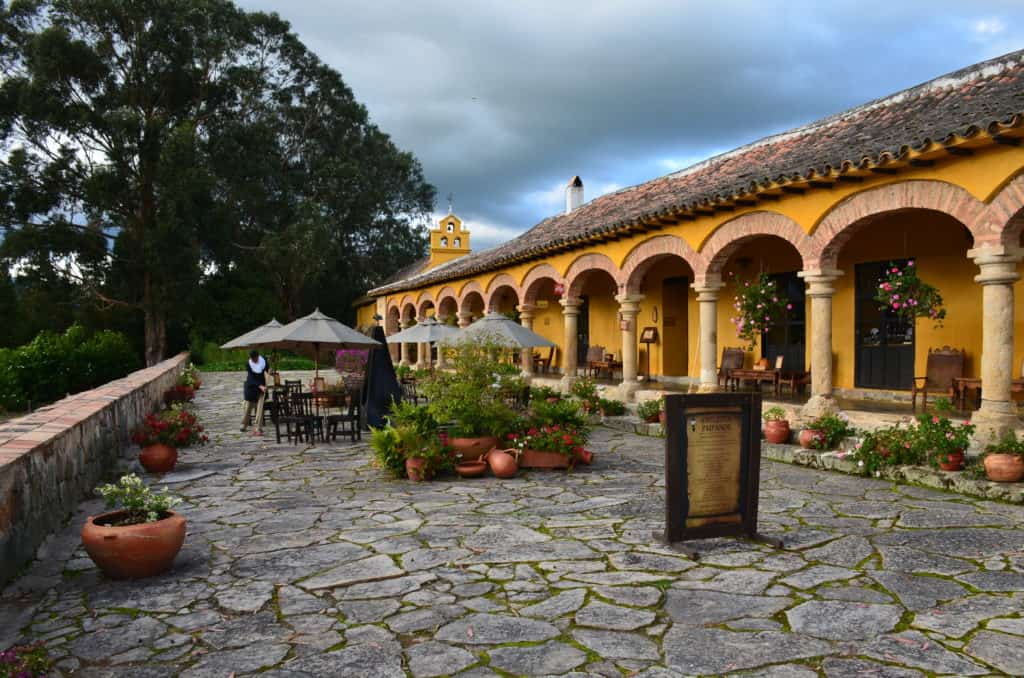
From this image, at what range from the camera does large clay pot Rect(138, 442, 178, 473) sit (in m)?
7.93

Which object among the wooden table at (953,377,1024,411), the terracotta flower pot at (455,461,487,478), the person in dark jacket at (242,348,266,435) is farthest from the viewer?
the person in dark jacket at (242,348,266,435)

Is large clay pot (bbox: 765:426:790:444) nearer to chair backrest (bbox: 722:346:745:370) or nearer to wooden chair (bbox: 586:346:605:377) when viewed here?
chair backrest (bbox: 722:346:745:370)

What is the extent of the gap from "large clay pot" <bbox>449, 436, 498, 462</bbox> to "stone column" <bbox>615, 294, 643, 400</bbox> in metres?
5.46

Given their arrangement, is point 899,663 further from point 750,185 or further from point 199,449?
point 199,449

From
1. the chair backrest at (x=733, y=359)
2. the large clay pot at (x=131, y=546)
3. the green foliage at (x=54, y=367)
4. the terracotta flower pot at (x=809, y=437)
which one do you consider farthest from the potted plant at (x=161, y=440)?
the green foliage at (x=54, y=367)

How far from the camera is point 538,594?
4.10m

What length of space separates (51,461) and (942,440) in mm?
8131

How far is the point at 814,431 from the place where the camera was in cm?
853

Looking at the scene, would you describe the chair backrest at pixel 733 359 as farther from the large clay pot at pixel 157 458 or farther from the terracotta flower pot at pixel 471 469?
the large clay pot at pixel 157 458

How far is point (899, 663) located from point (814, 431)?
5.71m

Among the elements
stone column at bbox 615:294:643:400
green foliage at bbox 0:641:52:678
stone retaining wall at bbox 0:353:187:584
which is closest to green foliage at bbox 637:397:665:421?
stone column at bbox 615:294:643:400

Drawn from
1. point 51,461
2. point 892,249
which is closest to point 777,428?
point 892,249

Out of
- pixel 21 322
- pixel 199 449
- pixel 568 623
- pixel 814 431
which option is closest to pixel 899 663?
pixel 568 623

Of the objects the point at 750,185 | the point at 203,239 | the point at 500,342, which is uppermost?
the point at 203,239
